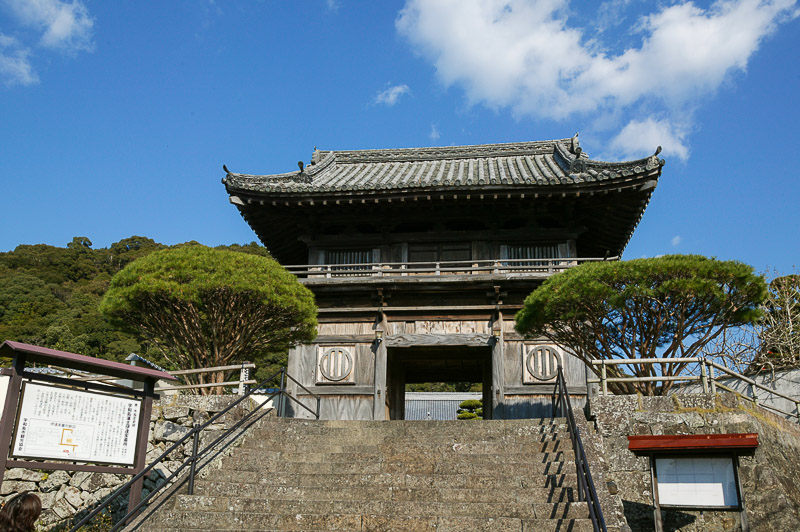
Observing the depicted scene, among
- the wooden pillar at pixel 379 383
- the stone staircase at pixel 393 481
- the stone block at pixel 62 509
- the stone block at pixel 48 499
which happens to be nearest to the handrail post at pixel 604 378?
the stone staircase at pixel 393 481

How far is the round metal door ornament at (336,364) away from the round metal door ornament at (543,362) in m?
4.54

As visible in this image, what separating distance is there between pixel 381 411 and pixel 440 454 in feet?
20.6

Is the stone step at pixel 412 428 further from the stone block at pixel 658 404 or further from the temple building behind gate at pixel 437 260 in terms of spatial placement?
the temple building behind gate at pixel 437 260

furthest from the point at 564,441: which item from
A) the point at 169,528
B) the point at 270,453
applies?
the point at 169,528

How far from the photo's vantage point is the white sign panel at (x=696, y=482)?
9273 mm

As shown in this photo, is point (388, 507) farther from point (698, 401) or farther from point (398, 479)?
point (698, 401)

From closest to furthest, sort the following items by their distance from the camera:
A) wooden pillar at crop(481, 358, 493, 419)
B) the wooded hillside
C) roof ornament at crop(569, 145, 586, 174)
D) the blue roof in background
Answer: roof ornament at crop(569, 145, 586, 174) < wooden pillar at crop(481, 358, 493, 419) < the wooded hillside < the blue roof in background

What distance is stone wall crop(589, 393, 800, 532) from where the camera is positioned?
32.3 feet

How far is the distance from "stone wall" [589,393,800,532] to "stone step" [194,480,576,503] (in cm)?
208

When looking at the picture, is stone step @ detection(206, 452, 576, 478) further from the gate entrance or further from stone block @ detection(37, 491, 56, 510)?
the gate entrance

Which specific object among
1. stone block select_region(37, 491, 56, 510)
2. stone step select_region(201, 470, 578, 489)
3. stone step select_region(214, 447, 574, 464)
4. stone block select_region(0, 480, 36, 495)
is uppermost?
stone step select_region(214, 447, 574, 464)

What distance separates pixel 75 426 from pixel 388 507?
404 centimetres

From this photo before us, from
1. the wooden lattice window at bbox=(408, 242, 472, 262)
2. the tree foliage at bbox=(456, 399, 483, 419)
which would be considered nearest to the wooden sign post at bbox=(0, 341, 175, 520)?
the wooden lattice window at bbox=(408, 242, 472, 262)

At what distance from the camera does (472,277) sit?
15.9 m
